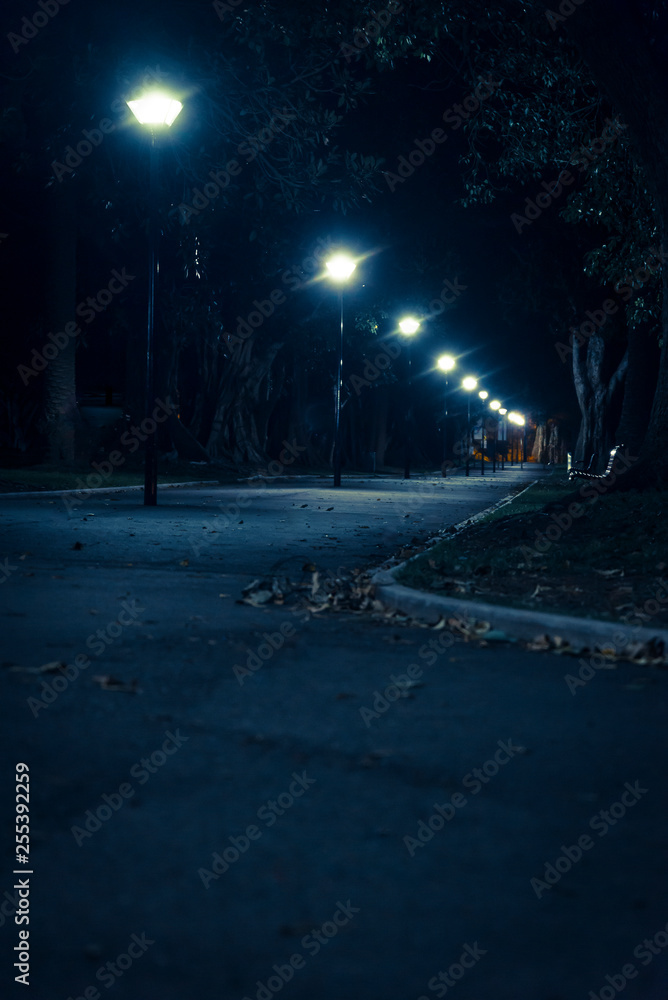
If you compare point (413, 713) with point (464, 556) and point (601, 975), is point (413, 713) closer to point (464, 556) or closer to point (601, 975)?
point (601, 975)

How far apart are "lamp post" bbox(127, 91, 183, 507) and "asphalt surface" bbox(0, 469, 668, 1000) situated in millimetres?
12752

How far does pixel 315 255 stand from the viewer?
36.4 metres

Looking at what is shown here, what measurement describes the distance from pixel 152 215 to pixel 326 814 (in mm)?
17361

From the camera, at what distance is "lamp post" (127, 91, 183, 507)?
18.8 m

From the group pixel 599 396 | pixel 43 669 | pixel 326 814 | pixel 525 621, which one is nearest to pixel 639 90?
pixel 525 621

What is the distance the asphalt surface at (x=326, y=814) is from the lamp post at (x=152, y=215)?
12.8m

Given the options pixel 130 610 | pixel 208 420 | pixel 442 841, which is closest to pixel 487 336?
pixel 208 420

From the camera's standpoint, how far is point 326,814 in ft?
13.1

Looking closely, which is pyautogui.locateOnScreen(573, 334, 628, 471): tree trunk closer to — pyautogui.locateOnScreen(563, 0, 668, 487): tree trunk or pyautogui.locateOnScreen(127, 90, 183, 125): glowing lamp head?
pyautogui.locateOnScreen(127, 90, 183, 125): glowing lamp head

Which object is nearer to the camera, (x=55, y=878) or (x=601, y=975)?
(x=601, y=975)

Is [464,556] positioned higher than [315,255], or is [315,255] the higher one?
[315,255]

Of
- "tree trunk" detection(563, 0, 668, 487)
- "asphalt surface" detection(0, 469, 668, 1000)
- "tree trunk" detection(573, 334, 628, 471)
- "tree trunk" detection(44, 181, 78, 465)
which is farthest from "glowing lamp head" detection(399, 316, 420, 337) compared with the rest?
"asphalt surface" detection(0, 469, 668, 1000)

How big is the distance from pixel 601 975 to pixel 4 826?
1898mm

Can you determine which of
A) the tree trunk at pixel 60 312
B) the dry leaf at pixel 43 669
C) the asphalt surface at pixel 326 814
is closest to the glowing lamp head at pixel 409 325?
the tree trunk at pixel 60 312
